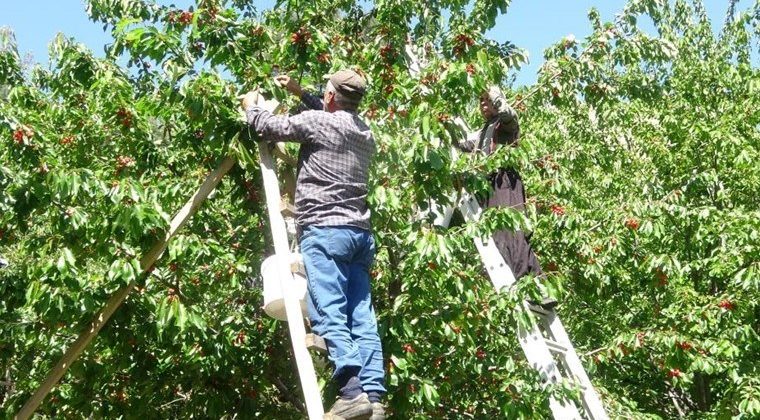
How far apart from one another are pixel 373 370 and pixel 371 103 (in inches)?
83.6

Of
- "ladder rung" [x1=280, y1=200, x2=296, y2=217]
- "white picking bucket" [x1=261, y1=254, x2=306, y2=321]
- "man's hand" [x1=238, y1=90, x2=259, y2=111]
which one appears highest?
"man's hand" [x1=238, y1=90, x2=259, y2=111]

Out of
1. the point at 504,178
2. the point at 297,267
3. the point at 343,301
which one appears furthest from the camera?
the point at 504,178

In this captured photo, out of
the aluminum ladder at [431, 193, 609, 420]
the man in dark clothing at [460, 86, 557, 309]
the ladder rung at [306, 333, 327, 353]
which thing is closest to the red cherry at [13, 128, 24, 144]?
the ladder rung at [306, 333, 327, 353]

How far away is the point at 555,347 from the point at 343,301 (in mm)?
1936

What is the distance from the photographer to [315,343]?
3639 millimetres

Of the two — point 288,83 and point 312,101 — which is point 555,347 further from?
point 288,83

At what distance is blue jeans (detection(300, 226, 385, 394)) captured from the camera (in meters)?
3.71

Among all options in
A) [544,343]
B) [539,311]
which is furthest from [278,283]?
[539,311]

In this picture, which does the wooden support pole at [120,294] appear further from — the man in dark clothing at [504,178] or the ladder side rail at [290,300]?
the man in dark clothing at [504,178]

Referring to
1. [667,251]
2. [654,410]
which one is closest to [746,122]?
[667,251]

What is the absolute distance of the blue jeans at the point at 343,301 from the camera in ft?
12.2

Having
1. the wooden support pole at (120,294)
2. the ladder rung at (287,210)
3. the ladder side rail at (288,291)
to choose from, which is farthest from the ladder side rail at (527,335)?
the wooden support pole at (120,294)

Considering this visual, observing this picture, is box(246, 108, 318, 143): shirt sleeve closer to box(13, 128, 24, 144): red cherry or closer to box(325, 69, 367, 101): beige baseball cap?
box(325, 69, 367, 101): beige baseball cap

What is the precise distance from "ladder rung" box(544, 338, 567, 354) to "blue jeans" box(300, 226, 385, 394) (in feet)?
5.29
